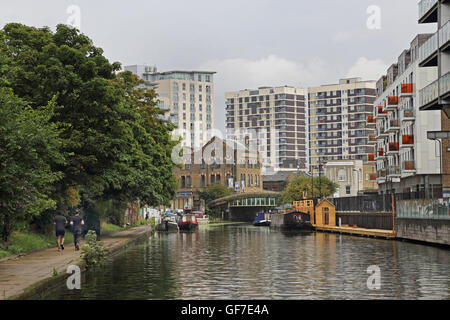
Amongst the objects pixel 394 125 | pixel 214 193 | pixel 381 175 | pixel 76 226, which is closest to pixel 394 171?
pixel 394 125

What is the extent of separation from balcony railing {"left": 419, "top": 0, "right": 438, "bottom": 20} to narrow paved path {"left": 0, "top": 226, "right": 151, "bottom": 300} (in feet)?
95.3

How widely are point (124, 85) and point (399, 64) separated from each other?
42597 millimetres

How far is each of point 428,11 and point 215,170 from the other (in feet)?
422

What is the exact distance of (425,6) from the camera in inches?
1935

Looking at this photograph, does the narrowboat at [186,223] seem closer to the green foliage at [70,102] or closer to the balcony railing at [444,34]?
the green foliage at [70,102]

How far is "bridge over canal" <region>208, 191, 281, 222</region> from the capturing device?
499 ft

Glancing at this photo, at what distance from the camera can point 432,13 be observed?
48344 millimetres

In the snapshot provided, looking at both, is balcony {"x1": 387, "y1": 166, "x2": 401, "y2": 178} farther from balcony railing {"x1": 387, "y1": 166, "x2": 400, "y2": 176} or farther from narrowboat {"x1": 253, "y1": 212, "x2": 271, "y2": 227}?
narrowboat {"x1": 253, "y1": 212, "x2": 271, "y2": 227}

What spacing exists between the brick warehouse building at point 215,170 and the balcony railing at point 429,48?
12280cm

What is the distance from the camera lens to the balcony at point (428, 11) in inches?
1870

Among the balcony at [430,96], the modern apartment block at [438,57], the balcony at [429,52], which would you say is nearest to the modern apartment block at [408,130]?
the modern apartment block at [438,57]

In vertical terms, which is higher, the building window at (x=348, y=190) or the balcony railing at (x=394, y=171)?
the balcony railing at (x=394, y=171)
